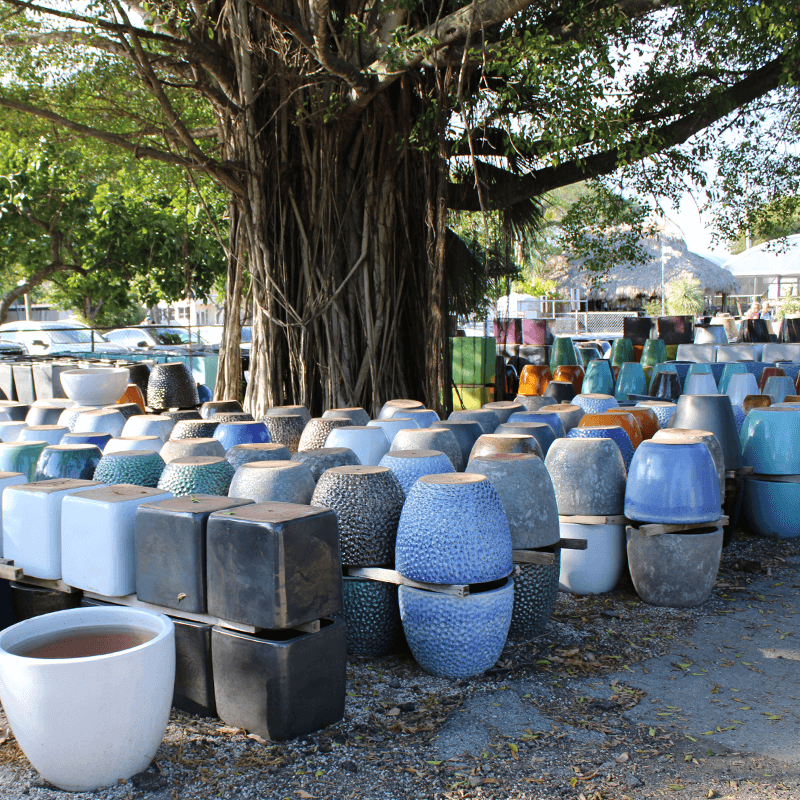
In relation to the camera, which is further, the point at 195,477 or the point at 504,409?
the point at 504,409

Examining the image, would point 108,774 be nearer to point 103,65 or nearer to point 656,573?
point 656,573

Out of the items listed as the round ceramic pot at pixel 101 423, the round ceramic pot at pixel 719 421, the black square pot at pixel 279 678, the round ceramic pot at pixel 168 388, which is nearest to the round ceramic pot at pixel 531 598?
the black square pot at pixel 279 678

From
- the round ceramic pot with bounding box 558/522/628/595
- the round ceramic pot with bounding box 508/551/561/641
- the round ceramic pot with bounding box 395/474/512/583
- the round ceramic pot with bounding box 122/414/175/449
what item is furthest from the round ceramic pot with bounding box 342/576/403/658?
the round ceramic pot with bounding box 122/414/175/449

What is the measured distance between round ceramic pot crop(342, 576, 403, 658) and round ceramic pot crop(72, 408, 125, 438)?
1870mm

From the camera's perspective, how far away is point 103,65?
20.4 feet

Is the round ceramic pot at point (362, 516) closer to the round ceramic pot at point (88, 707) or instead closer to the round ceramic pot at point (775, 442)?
the round ceramic pot at point (88, 707)

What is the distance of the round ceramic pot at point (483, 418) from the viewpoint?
4086 mm

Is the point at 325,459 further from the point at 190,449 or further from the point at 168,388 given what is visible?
the point at 168,388

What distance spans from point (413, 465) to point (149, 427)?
4.80 ft

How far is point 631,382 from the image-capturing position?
19.6 feet

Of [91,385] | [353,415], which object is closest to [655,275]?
[353,415]

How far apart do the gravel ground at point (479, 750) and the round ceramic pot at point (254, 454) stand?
2.91ft

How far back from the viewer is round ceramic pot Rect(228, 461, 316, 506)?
2650 millimetres

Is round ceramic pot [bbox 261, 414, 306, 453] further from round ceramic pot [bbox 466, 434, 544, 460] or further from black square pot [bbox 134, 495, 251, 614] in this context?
black square pot [bbox 134, 495, 251, 614]
